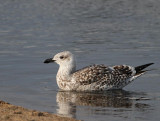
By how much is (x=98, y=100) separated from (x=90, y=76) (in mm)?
1452

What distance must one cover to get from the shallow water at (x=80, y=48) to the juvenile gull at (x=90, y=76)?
0.29m

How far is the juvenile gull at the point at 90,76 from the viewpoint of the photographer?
1379 centimetres

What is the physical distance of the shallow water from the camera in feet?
38.4

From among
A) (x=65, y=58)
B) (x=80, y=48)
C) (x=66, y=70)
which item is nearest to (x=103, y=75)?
(x=66, y=70)

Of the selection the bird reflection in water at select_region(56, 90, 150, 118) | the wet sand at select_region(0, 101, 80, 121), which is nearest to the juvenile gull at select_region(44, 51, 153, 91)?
the bird reflection in water at select_region(56, 90, 150, 118)

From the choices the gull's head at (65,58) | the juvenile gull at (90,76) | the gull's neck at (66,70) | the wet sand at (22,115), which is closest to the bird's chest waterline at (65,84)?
the juvenile gull at (90,76)

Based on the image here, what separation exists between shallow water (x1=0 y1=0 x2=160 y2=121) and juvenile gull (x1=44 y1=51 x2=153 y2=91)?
290 millimetres

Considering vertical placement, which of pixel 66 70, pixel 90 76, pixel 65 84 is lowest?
pixel 65 84

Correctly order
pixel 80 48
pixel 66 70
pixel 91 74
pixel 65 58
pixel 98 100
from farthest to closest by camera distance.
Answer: pixel 80 48 → pixel 65 58 → pixel 66 70 → pixel 91 74 → pixel 98 100

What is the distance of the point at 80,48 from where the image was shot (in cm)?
1870

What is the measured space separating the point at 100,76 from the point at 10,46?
5.87 metres

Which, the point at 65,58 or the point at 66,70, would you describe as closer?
the point at 66,70

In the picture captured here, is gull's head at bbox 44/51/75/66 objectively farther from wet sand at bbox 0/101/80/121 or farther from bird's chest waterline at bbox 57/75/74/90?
wet sand at bbox 0/101/80/121

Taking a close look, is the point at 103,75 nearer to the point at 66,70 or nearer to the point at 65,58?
the point at 66,70
